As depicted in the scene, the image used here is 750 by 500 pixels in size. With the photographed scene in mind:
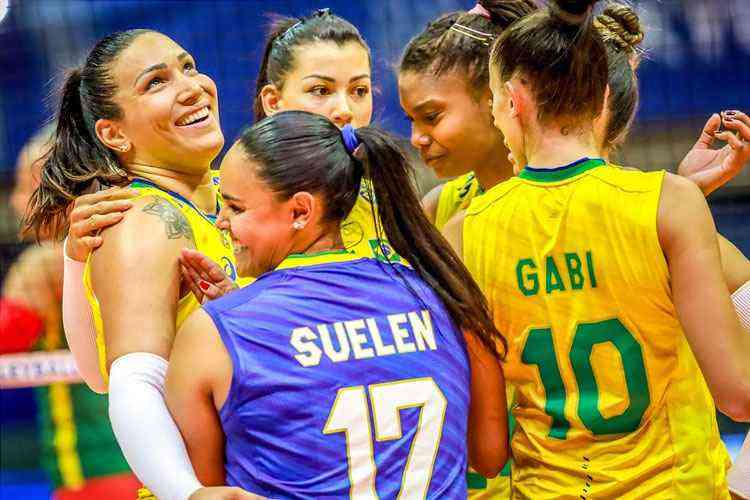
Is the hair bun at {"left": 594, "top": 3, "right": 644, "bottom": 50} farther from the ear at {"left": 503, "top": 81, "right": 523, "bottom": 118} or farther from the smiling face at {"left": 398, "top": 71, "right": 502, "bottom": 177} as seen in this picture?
the smiling face at {"left": 398, "top": 71, "right": 502, "bottom": 177}

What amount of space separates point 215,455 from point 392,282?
1.67 feet

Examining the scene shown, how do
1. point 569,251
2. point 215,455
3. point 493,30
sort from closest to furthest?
1. point 215,455
2. point 569,251
3. point 493,30

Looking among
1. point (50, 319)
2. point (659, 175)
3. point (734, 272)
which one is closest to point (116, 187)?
point (659, 175)

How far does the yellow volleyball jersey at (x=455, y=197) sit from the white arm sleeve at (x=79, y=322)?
1.11 m

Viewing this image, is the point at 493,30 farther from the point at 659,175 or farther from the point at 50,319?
the point at 50,319

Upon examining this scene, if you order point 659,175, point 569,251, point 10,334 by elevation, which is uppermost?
point 659,175

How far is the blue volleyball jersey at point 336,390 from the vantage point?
2160 millimetres

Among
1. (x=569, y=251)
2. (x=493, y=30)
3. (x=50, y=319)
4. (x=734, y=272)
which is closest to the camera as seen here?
(x=569, y=251)

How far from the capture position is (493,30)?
3.34 metres

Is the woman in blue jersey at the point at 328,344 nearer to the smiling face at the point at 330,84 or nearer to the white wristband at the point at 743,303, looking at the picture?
the white wristband at the point at 743,303

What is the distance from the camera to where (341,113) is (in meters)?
3.43

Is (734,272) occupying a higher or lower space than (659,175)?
lower

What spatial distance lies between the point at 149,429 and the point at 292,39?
1696 mm

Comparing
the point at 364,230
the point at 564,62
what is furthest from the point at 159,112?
the point at 564,62
